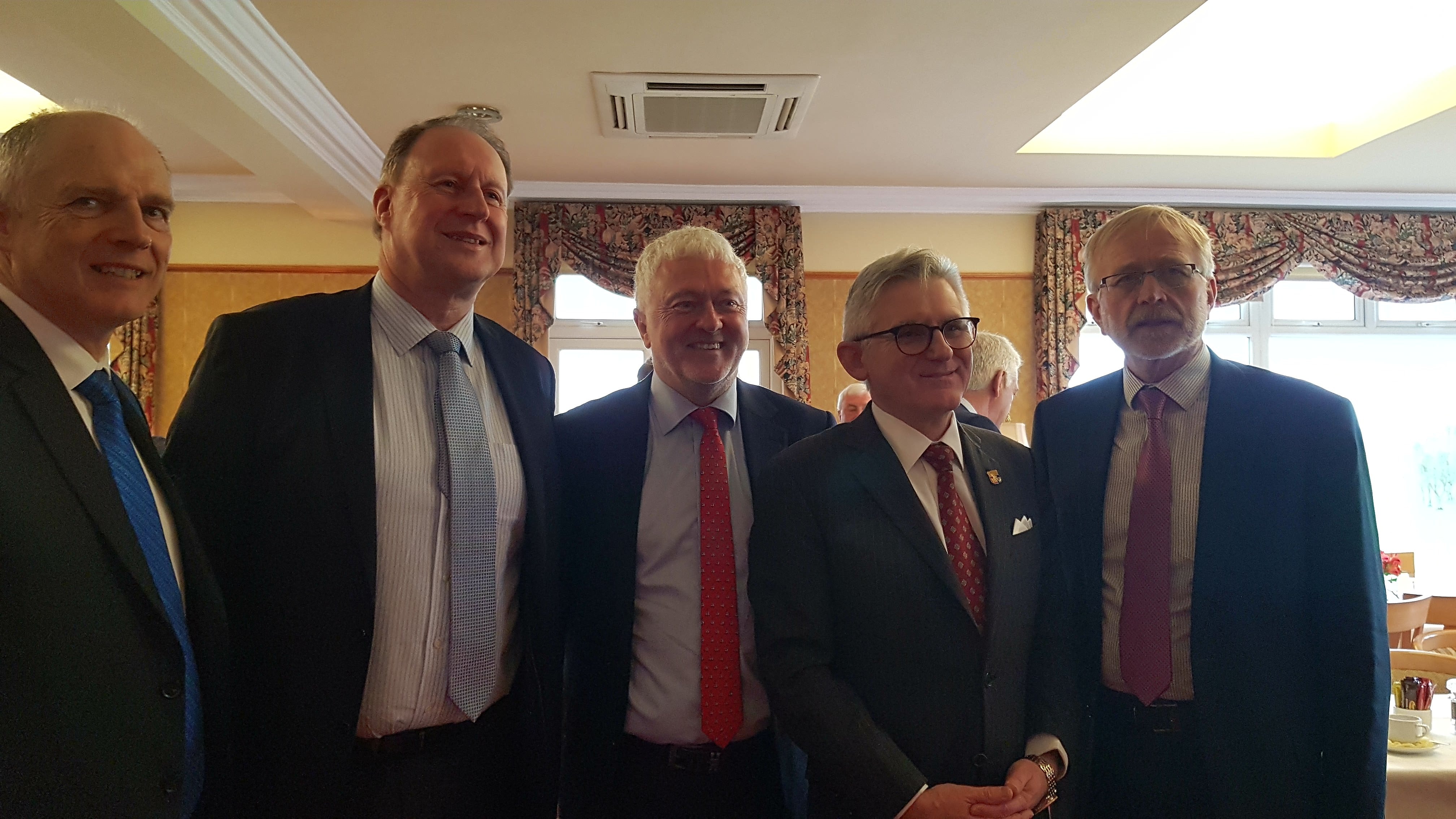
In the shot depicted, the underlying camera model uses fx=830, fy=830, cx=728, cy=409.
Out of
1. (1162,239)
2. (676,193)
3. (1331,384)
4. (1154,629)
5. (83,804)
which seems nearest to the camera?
(83,804)

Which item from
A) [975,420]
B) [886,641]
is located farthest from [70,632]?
[975,420]

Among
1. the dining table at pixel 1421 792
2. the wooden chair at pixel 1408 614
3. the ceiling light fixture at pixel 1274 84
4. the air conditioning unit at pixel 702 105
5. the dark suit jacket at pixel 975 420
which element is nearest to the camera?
the dining table at pixel 1421 792

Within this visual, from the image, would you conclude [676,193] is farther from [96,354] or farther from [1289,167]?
[96,354]

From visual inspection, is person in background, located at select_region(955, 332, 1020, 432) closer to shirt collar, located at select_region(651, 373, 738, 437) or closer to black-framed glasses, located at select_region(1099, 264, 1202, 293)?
black-framed glasses, located at select_region(1099, 264, 1202, 293)

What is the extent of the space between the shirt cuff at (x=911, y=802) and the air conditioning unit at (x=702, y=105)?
11.8 ft

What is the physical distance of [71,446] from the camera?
1106 millimetres

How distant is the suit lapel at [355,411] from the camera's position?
1411 millimetres

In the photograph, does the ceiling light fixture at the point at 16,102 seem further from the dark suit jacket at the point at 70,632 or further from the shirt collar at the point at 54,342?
the dark suit jacket at the point at 70,632

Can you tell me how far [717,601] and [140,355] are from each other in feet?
19.4

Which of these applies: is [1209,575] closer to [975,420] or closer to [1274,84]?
[975,420]

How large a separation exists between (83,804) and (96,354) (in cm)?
64

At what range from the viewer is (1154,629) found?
156 centimetres

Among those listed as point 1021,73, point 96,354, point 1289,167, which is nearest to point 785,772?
point 96,354

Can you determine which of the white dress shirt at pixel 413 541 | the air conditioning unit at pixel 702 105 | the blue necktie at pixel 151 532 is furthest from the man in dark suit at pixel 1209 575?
the air conditioning unit at pixel 702 105
